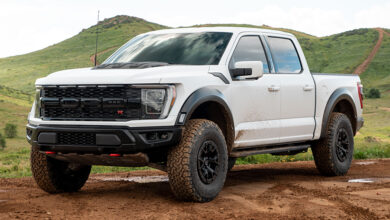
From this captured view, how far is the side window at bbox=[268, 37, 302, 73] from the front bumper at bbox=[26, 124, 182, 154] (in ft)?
8.43

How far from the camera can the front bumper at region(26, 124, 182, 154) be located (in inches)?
243

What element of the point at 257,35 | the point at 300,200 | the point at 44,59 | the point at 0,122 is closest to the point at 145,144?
the point at 300,200

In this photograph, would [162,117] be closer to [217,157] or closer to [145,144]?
[145,144]

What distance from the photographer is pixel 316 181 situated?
8703mm

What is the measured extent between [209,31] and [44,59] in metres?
127

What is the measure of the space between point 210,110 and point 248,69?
653 mm

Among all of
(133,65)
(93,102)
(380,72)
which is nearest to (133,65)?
(133,65)

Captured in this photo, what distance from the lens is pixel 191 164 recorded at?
6395 mm

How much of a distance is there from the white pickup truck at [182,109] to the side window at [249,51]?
2cm

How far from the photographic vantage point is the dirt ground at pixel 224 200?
596 centimetres

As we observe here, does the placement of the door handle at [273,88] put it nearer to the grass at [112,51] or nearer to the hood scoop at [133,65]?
the hood scoop at [133,65]

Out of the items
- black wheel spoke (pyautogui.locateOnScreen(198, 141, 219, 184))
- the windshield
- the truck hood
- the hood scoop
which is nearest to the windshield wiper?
the hood scoop

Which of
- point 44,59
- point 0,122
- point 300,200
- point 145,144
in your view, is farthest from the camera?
point 44,59

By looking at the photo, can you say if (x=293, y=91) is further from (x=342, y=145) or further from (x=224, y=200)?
(x=224, y=200)
